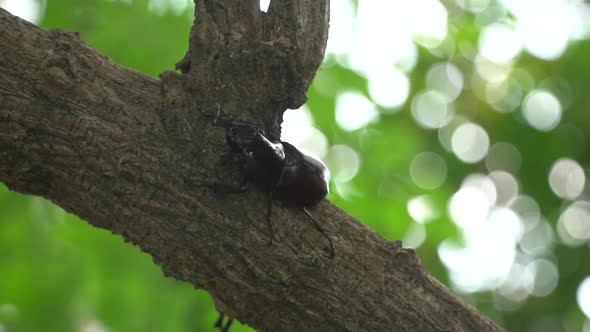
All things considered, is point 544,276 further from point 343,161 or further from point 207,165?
point 207,165

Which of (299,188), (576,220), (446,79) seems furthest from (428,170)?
(299,188)

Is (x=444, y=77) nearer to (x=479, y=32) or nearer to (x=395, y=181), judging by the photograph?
(x=479, y=32)

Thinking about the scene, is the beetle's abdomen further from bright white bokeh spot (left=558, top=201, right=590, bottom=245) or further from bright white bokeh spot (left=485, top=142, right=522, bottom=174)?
bright white bokeh spot (left=558, top=201, right=590, bottom=245)

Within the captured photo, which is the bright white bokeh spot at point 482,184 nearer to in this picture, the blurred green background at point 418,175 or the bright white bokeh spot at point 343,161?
the blurred green background at point 418,175

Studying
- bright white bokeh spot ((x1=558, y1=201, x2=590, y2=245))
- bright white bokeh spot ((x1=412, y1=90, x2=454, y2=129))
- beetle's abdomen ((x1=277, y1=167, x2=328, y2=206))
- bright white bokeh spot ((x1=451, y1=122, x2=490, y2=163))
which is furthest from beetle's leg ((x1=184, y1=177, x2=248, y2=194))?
bright white bokeh spot ((x1=558, y1=201, x2=590, y2=245))

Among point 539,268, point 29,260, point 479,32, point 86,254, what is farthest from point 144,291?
point 539,268

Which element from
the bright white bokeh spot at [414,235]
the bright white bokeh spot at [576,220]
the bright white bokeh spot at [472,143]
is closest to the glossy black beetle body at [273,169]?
the bright white bokeh spot at [414,235]
